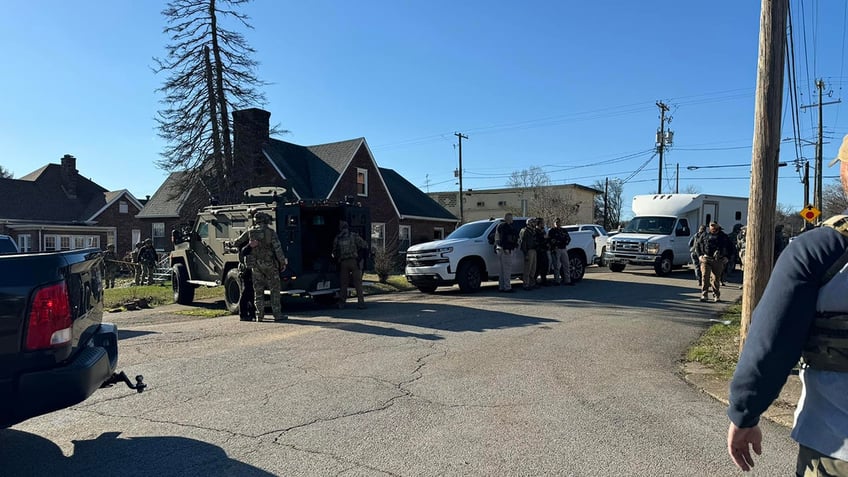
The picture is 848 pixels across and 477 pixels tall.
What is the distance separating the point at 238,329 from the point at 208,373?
10.5 feet

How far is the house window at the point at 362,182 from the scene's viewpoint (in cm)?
2999

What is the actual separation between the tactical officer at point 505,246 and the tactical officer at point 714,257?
4.36 meters

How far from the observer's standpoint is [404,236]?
32.8 m

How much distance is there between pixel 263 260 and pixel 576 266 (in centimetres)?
1033

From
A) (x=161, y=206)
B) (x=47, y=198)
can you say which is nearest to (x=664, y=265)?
(x=161, y=206)

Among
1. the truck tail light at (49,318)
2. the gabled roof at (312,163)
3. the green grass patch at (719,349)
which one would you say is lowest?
the green grass patch at (719,349)

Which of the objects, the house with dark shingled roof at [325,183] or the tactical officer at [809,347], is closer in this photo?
the tactical officer at [809,347]

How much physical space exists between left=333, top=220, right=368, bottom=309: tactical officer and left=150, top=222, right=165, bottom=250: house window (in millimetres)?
25145

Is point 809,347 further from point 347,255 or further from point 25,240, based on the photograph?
point 25,240

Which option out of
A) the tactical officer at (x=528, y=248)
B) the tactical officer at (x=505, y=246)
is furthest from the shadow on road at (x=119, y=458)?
the tactical officer at (x=528, y=248)

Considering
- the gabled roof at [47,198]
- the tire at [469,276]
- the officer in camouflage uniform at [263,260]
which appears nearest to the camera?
the officer in camouflage uniform at [263,260]

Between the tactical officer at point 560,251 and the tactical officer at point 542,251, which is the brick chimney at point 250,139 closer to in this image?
the tactical officer at point 542,251

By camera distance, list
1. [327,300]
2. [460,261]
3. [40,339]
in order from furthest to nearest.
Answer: [460,261] → [327,300] → [40,339]

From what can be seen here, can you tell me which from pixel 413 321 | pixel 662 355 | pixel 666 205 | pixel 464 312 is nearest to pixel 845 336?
pixel 662 355
